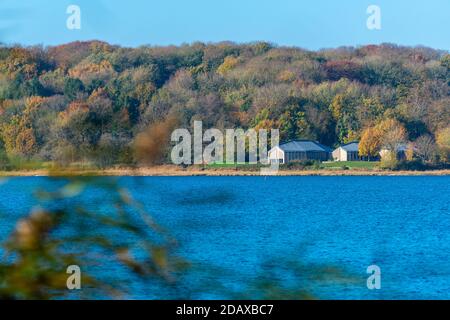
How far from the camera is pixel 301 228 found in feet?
98.0

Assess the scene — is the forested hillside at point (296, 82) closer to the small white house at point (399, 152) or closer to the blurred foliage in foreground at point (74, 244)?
the small white house at point (399, 152)

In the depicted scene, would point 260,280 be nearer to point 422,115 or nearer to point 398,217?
point 398,217

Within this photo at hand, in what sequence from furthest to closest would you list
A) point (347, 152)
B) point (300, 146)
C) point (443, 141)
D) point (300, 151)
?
1. point (347, 152)
2. point (300, 151)
3. point (300, 146)
4. point (443, 141)

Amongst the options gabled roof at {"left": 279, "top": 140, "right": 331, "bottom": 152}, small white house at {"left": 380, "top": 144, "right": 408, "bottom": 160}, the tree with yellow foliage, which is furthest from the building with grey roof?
the tree with yellow foliage

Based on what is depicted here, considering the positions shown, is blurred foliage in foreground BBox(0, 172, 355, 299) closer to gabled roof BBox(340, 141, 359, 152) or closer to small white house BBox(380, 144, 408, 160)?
gabled roof BBox(340, 141, 359, 152)

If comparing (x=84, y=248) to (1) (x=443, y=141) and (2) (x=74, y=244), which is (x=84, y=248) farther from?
(1) (x=443, y=141)

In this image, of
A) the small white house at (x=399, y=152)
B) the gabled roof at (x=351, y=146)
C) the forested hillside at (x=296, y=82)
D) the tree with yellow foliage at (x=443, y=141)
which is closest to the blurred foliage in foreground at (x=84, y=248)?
the forested hillside at (x=296, y=82)

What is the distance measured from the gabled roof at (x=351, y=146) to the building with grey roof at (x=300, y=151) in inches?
59.1

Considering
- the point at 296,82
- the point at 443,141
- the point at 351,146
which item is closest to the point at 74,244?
the point at 443,141

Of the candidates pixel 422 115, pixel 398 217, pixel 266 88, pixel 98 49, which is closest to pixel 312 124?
pixel 266 88

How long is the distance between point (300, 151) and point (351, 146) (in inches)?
179

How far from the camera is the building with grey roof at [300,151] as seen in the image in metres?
71.2

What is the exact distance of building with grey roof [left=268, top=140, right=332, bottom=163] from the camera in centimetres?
7125
